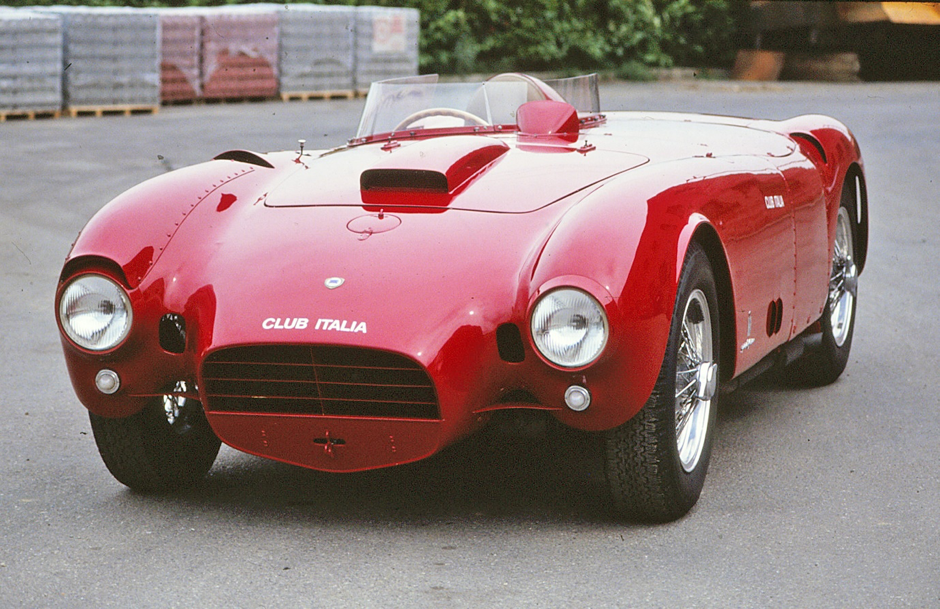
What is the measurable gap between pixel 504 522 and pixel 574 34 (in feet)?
84.5

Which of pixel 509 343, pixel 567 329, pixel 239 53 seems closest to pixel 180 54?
pixel 239 53

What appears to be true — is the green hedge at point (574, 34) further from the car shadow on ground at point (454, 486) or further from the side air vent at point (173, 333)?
the side air vent at point (173, 333)

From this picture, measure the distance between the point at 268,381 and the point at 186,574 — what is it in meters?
0.57

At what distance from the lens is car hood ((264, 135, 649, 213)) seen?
156 inches

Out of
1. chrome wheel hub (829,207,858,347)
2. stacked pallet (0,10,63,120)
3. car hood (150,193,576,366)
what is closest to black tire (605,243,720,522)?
car hood (150,193,576,366)

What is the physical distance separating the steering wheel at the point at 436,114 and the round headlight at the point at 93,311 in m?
1.82

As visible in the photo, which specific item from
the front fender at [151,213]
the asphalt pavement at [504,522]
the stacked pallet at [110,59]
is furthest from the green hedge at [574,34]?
the front fender at [151,213]

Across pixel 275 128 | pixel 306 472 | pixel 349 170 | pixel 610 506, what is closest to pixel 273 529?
pixel 306 472

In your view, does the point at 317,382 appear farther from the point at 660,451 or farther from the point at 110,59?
the point at 110,59

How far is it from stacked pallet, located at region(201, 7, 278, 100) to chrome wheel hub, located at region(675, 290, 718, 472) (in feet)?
60.2

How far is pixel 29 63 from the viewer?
711 inches

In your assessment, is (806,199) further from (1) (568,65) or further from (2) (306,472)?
(1) (568,65)

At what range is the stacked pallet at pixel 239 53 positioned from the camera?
69.5 ft

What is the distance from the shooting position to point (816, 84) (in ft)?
85.7
